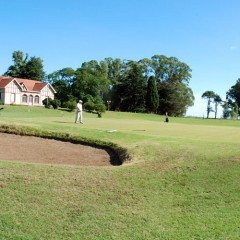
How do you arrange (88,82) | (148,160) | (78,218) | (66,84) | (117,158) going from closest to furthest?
(78,218), (148,160), (117,158), (88,82), (66,84)

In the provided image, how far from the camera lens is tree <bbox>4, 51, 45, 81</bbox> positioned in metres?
101

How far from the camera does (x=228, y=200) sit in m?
7.33

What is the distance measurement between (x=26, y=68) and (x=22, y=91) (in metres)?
22.5

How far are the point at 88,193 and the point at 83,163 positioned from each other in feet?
11.6

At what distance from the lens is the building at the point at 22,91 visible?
77.6m

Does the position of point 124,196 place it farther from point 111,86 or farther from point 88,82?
point 111,86

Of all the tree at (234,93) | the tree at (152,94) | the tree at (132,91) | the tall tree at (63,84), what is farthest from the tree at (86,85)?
Answer: the tree at (234,93)

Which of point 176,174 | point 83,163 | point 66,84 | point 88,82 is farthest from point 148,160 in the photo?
point 66,84

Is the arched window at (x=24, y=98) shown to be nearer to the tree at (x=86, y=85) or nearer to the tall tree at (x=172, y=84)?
the tree at (x=86, y=85)

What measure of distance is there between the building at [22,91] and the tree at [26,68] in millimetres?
16357

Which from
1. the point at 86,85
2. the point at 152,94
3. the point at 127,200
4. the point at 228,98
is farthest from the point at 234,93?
the point at 127,200

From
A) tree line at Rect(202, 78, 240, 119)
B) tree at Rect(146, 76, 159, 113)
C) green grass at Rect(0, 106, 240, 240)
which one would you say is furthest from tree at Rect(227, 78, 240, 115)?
green grass at Rect(0, 106, 240, 240)

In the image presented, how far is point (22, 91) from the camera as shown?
266 ft

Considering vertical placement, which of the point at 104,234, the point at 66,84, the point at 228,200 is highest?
the point at 66,84
